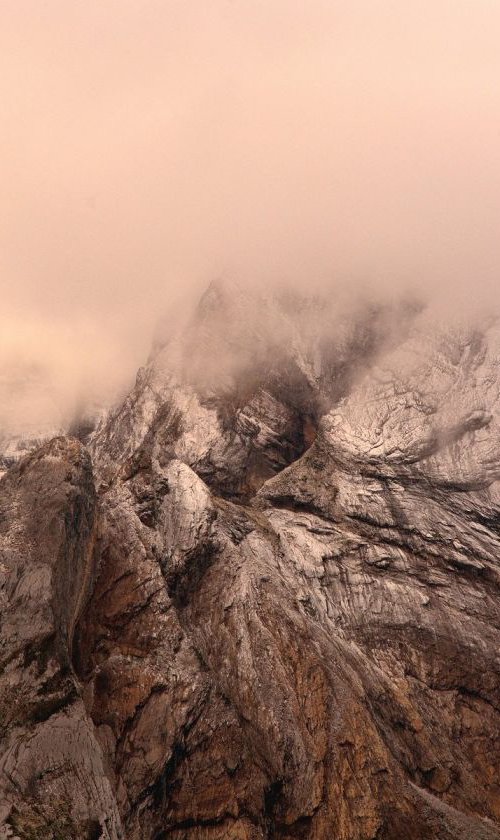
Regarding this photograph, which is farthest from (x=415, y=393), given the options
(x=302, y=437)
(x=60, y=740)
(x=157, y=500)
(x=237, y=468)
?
(x=60, y=740)

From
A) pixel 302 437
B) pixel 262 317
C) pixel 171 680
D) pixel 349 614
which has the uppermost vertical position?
pixel 262 317

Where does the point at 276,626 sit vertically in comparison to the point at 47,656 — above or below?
below

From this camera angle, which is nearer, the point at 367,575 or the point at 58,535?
the point at 58,535

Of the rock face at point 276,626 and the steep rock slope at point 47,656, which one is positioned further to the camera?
the rock face at point 276,626

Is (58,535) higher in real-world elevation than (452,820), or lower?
higher

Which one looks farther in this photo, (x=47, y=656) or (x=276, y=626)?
(x=276, y=626)

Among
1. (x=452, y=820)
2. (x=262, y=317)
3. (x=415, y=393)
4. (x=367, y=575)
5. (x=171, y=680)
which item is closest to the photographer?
(x=452, y=820)

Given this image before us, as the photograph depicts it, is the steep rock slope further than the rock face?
No

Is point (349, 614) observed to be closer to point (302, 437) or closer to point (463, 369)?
point (302, 437)
